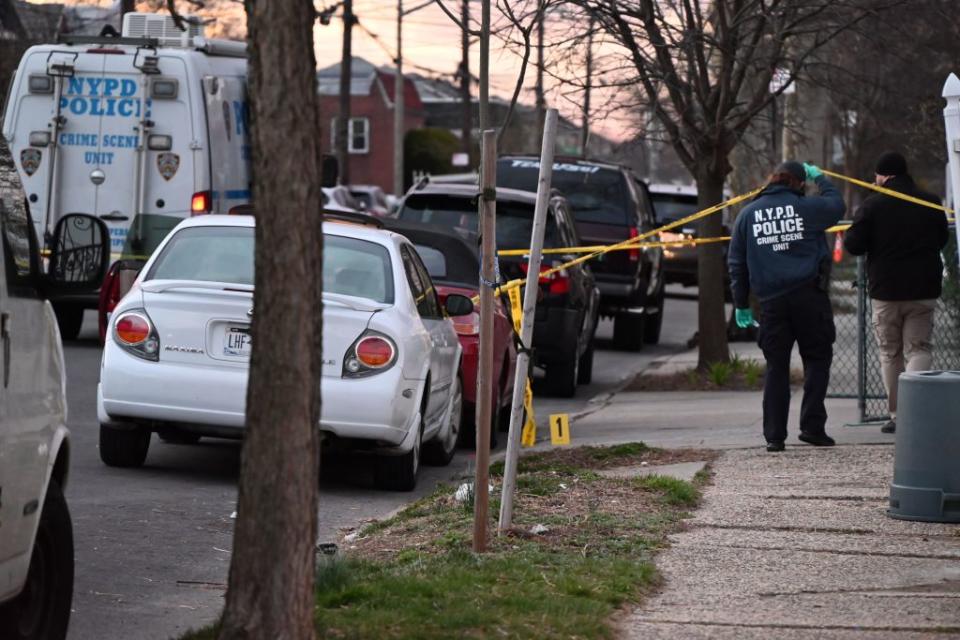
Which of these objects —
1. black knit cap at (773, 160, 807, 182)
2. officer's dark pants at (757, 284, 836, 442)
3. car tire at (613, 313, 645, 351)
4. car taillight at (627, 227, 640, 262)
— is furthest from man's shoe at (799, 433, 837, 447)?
car tire at (613, 313, 645, 351)

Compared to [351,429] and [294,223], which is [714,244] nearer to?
[351,429]

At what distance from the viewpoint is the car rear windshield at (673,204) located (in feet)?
85.8

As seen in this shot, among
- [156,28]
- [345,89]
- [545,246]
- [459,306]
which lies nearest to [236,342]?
[459,306]

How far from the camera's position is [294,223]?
4383 mm

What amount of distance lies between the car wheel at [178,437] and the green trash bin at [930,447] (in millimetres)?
4032

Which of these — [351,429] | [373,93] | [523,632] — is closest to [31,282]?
[523,632]

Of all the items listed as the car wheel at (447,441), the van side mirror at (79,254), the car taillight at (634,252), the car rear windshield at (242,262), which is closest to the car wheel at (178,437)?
the car rear windshield at (242,262)

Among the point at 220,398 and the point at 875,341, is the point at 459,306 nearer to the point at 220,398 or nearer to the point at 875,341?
the point at 220,398

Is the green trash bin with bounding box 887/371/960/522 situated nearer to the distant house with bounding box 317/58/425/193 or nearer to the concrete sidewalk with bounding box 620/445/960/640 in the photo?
the concrete sidewalk with bounding box 620/445/960/640

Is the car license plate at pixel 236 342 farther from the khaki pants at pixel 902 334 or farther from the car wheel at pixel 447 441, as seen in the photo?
the khaki pants at pixel 902 334

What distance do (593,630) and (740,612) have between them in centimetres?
71

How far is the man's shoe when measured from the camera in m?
10.4

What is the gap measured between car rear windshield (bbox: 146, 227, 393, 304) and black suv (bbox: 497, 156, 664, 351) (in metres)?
8.25

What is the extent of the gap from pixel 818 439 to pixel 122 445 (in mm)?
4405
